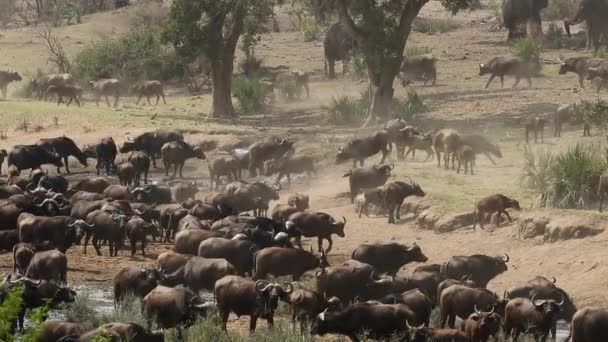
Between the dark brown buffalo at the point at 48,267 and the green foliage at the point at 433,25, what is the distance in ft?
130

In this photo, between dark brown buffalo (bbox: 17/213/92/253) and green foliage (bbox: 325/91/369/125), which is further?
green foliage (bbox: 325/91/369/125)

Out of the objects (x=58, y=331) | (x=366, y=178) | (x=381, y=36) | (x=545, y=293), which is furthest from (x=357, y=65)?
(x=58, y=331)

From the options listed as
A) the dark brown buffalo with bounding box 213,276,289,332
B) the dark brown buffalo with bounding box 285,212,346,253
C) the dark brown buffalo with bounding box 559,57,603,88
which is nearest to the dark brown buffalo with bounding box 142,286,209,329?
the dark brown buffalo with bounding box 213,276,289,332

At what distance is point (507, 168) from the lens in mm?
27938

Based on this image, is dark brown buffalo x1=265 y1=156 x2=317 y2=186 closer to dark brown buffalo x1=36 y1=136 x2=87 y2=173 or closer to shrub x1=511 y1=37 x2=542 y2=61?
dark brown buffalo x1=36 y1=136 x2=87 y2=173

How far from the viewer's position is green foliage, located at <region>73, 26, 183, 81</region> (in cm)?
4722

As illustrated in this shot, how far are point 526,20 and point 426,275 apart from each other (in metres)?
34.1

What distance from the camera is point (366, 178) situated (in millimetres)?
26344

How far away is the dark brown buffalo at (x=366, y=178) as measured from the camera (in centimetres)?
2634

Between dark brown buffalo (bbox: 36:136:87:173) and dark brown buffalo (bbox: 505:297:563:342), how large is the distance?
1826cm

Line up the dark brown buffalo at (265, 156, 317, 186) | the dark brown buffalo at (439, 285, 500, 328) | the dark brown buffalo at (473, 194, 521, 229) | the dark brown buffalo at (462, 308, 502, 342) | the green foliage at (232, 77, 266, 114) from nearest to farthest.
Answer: the dark brown buffalo at (462, 308, 502, 342) → the dark brown buffalo at (439, 285, 500, 328) → the dark brown buffalo at (473, 194, 521, 229) → the dark brown buffalo at (265, 156, 317, 186) → the green foliage at (232, 77, 266, 114)

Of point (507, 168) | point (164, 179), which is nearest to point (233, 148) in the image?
point (164, 179)

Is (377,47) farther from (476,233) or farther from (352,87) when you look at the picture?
(476,233)

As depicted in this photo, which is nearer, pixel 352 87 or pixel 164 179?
pixel 164 179
